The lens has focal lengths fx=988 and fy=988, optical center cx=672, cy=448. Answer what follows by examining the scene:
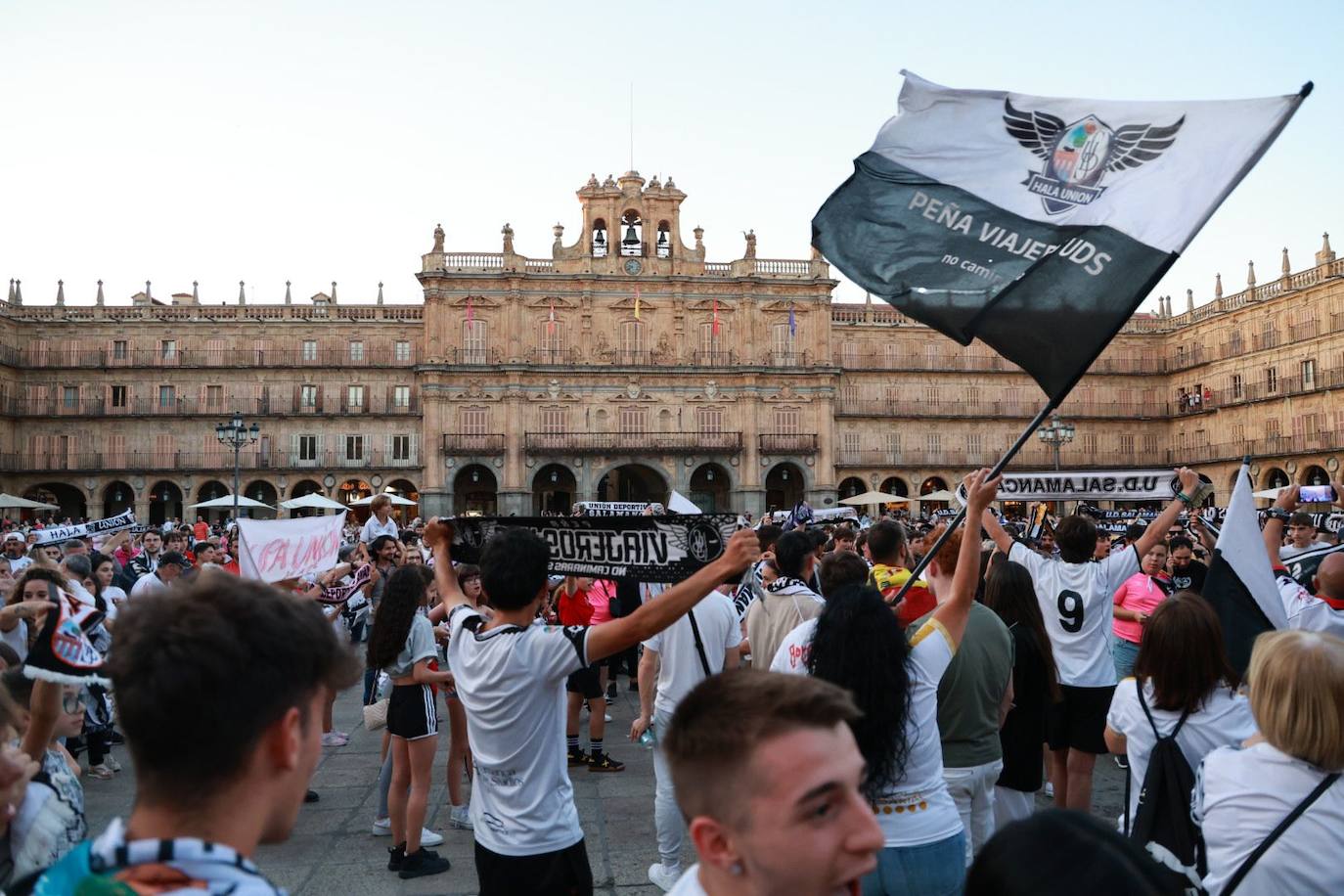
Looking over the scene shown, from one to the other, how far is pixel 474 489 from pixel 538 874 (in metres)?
42.3

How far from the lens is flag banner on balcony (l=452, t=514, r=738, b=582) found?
365 cm

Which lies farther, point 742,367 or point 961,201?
point 742,367

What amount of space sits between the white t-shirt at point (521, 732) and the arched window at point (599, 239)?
41.4m

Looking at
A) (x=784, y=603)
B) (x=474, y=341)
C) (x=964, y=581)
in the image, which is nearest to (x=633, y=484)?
(x=474, y=341)

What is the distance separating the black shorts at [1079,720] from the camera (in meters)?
5.75

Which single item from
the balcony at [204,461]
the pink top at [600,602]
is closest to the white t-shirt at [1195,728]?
the pink top at [600,602]

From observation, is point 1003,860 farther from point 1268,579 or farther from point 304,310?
point 304,310

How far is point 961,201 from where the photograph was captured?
→ 436 centimetres

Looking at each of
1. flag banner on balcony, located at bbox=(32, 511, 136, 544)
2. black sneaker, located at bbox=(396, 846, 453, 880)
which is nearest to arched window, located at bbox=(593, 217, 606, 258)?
flag banner on balcony, located at bbox=(32, 511, 136, 544)

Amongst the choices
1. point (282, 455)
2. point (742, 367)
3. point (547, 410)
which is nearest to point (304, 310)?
point (282, 455)

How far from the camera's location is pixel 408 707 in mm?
5738

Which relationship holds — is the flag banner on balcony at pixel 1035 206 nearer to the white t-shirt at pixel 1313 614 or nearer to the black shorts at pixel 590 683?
the white t-shirt at pixel 1313 614

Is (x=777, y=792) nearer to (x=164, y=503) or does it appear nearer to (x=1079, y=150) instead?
(x=1079, y=150)

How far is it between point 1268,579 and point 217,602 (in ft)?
14.0
